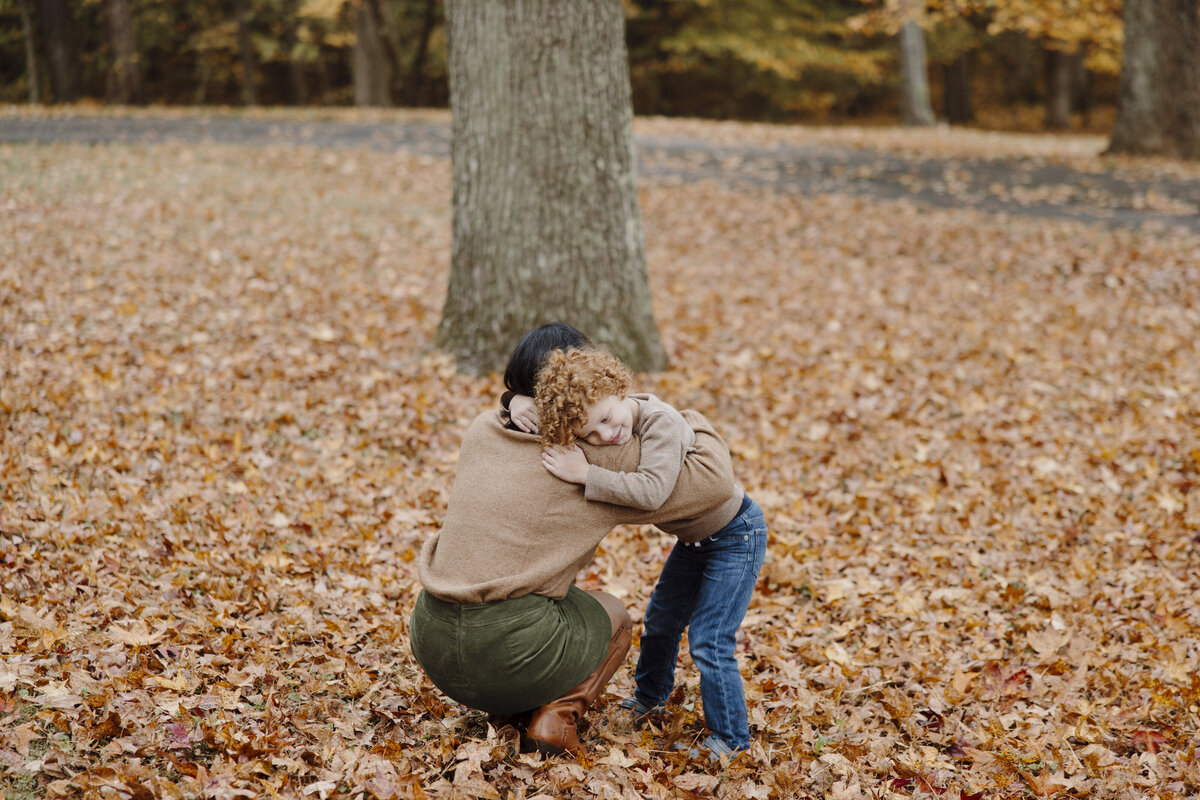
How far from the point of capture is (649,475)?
2.91 m

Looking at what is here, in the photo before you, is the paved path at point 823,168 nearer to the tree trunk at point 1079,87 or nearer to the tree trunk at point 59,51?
the tree trunk at point 59,51

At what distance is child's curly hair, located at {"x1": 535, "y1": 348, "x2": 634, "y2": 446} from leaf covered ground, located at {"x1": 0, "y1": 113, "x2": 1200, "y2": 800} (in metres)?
1.23

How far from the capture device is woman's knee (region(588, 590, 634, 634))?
10.8 feet

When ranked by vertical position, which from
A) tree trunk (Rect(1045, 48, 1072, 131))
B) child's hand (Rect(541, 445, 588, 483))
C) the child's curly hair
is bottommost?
child's hand (Rect(541, 445, 588, 483))

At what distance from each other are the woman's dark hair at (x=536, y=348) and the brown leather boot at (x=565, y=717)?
1.01 meters

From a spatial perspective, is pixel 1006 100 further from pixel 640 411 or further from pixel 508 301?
pixel 640 411

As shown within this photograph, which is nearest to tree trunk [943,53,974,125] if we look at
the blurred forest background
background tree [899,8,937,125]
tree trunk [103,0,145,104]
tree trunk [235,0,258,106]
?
the blurred forest background

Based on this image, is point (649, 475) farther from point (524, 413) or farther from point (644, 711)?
point (644, 711)

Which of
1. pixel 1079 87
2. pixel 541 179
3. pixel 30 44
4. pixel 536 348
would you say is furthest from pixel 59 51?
pixel 1079 87

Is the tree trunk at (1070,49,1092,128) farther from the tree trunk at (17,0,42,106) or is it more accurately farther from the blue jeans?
the blue jeans

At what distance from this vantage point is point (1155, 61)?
15.7m

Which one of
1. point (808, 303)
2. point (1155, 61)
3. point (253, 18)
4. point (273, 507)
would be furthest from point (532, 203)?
point (253, 18)

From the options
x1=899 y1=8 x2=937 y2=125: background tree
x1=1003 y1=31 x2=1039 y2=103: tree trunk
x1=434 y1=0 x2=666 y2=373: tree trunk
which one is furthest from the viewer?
x1=1003 y1=31 x2=1039 y2=103: tree trunk

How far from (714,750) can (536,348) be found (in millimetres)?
1639
